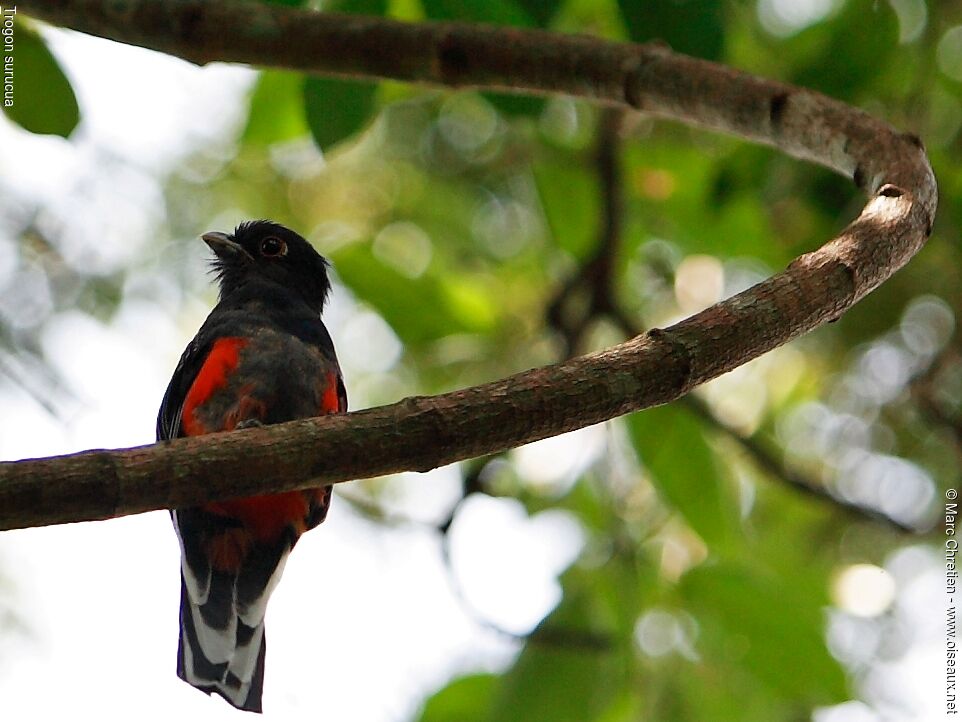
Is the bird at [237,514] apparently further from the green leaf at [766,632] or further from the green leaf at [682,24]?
the green leaf at [682,24]

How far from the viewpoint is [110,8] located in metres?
2.96

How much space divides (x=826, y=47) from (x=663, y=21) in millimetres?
772

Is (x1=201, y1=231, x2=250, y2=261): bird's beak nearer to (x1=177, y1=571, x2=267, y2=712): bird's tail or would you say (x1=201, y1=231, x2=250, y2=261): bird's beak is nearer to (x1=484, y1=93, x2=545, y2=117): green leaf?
(x1=484, y1=93, x2=545, y2=117): green leaf

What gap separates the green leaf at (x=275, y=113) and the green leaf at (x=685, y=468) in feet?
5.06

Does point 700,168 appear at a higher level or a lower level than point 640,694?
higher

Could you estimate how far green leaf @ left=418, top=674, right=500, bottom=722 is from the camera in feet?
10.6

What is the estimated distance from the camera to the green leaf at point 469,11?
320 centimetres

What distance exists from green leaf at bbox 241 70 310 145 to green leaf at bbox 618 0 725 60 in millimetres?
1226

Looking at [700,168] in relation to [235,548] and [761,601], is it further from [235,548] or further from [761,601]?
[235,548]

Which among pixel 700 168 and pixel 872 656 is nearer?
pixel 700 168

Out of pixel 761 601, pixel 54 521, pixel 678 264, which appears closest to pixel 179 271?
pixel 678 264

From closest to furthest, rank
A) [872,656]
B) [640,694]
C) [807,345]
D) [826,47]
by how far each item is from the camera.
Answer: [640,694]
[826,47]
[872,656]
[807,345]

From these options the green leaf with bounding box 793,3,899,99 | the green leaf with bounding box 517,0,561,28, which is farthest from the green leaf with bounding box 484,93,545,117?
the green leaf with bounding box 793,3,899,99

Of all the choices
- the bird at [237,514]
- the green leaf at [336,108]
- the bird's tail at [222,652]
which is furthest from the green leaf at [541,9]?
the bird's tail at [222,652]
